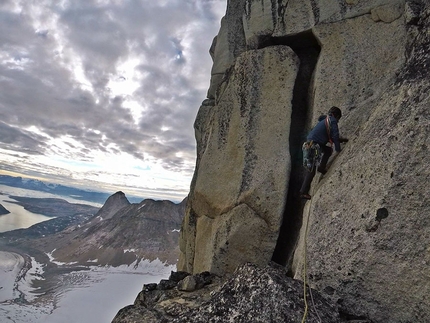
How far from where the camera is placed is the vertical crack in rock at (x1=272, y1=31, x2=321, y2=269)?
37.2ft

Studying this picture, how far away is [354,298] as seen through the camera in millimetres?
6039

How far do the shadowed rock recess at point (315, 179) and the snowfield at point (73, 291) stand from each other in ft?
341

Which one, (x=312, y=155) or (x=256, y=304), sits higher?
(x=312, y=155)

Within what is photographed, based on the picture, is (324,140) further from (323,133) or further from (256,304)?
(256,304)

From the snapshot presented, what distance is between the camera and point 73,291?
393ft

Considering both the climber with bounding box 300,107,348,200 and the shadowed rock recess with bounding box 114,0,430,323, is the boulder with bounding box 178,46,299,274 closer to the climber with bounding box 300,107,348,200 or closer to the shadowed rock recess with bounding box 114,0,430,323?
the shadowed rock recess with bounding box 114,0,430,323

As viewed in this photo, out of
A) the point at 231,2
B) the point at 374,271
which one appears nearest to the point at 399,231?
the point at 374,271

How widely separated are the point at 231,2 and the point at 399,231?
18.0 m

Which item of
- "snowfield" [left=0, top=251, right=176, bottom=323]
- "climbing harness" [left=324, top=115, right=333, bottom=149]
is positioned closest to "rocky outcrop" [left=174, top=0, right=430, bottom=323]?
"climbing harness" [left=324, top=115, right=333, bottom=149]

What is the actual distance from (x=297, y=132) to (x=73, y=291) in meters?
135

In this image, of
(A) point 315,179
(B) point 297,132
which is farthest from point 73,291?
(A) point 315,179

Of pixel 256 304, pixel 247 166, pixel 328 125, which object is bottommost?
pixel 256 304

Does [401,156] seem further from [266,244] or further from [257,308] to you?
[266,244]

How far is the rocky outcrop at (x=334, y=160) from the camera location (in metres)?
5.73
